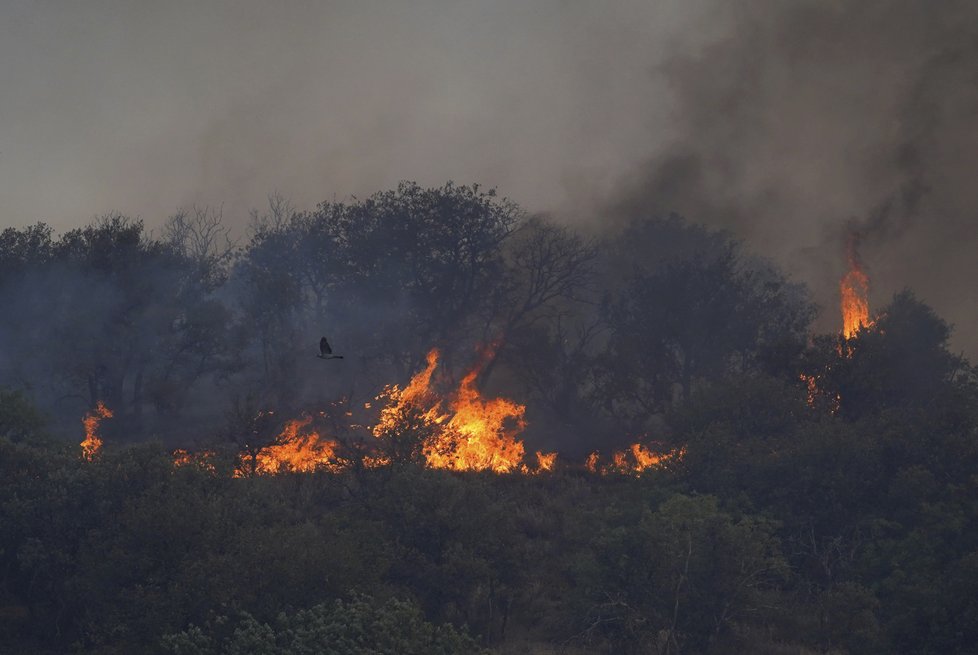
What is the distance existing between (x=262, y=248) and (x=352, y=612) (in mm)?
64572

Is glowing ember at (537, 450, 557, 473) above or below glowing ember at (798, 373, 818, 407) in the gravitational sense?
below

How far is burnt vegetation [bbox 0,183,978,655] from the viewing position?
32.9 meters

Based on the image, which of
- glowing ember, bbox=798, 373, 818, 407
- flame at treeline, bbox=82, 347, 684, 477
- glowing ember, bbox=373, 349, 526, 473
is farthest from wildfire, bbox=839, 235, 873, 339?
glowing ember, bbox=373, 349, 526, 473

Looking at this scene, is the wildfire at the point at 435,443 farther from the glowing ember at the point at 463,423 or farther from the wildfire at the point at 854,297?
the wildfire at the point at 854,297

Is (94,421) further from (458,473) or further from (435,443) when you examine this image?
(458,473)

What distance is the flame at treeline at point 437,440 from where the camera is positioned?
50.9 m

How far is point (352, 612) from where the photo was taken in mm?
27906

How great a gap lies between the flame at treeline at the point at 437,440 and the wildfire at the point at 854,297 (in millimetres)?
18275

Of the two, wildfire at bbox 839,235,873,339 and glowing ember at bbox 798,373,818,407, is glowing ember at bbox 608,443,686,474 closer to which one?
glowing ember at bbox 798,373,818,407

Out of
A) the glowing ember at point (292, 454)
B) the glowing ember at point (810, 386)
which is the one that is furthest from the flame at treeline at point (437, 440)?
the glowing ember at point (810, 386)

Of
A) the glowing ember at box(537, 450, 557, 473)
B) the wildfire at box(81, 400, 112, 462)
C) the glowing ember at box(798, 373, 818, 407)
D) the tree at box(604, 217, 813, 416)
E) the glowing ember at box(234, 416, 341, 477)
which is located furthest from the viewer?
the tree at box(604, 217, 813, 416)

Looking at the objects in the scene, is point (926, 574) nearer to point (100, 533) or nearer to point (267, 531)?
point (267, 531)

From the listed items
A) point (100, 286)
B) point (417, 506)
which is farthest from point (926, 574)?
point (100, 286)

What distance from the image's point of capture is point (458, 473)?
170ft
